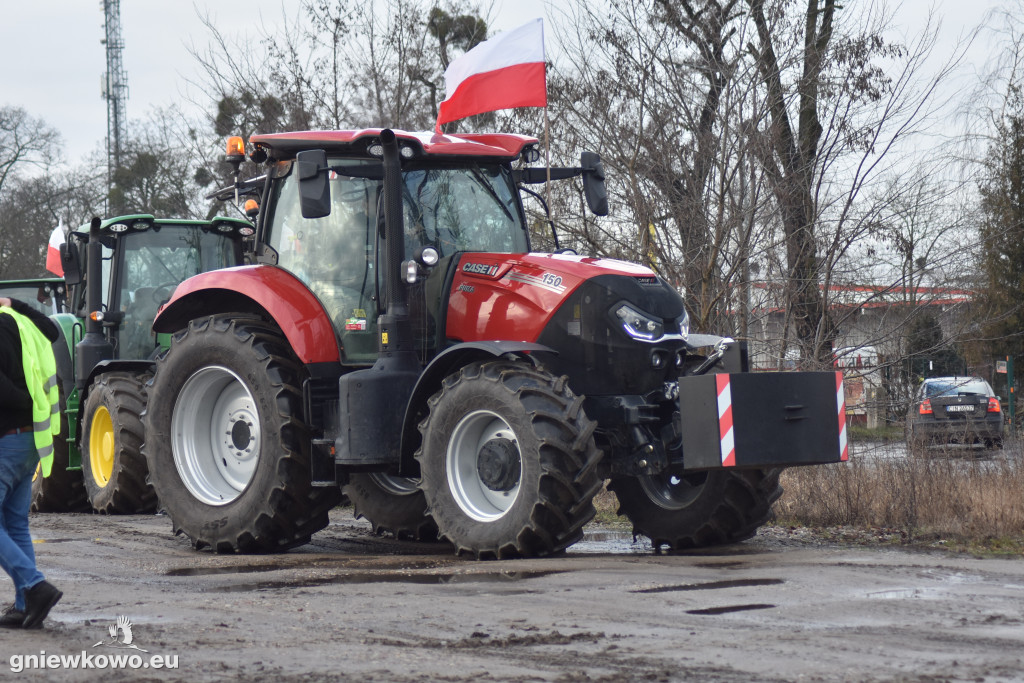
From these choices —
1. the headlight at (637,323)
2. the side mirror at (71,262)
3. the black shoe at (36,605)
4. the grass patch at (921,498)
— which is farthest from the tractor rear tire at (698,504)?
the side mirror at (71,262)

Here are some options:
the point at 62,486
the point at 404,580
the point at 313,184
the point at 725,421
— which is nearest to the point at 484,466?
the point at 404,580

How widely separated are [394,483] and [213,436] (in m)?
1.42

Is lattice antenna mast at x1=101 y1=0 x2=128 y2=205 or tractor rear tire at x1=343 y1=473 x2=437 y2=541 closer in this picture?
tractor rear tire at x1=343 y1=473 x2=437 y2=541

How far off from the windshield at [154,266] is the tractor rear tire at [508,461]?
5784mm

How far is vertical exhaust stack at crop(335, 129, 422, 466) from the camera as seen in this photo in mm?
8422

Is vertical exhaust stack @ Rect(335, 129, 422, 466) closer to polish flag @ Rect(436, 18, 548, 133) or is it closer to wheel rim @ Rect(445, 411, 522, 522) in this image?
wheel rim @ Rect(445, 411, 522, 522)

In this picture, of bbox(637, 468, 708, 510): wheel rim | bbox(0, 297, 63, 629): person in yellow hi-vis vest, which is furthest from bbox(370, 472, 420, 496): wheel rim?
bbox(0, 297, 63, 629): person in yellow hi-vis vest

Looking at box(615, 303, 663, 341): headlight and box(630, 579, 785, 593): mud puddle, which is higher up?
box(615, 303, 663, 341): headlight

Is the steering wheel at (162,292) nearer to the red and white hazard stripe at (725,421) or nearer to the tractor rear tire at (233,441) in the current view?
the tractor rear tire at (233,441)

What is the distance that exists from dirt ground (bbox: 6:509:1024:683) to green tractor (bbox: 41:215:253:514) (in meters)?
3.53

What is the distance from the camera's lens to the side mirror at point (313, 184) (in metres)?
8.14

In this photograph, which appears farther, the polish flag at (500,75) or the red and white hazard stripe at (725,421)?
the polish flag at (500,75)

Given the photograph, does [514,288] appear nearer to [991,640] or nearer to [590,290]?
[590,290]

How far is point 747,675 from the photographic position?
4.62 metres
